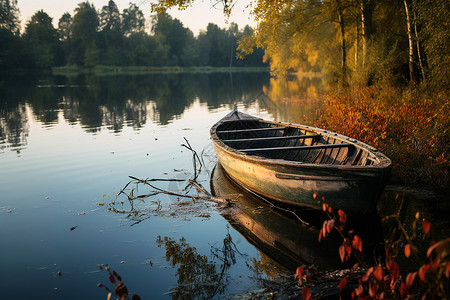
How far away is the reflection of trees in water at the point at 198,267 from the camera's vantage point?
4570 millimetres

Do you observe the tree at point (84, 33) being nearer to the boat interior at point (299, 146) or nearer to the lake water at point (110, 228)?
the lake water at point (110, 228)

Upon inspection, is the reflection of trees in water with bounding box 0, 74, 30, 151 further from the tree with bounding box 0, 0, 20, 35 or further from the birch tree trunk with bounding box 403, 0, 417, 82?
the tree with bounding box 0, 0, 20, 35

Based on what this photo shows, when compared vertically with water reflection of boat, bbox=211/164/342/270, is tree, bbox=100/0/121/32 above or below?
above

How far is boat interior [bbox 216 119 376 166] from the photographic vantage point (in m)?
7.20

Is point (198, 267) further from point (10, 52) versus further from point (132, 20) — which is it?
point (132, 20)

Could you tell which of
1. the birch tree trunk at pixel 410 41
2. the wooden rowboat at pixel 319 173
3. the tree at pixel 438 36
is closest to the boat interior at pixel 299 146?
the wooden rowboat at pixel 319 173

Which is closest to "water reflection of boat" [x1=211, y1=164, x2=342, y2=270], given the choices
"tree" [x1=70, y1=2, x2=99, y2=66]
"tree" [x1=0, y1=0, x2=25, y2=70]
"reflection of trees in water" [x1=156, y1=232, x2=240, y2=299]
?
"reflection of trees in water" [x1=156, y1=232, x2=240, y2=299]

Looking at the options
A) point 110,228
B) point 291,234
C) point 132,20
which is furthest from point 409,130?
point 132,20

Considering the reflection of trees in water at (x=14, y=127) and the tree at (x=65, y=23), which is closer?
the reflection of trees in water at (x=14, y=127)

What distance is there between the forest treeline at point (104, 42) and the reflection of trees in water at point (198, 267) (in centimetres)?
6164

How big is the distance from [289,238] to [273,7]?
42.6ft

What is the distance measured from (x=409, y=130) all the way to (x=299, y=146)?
12.8 feet

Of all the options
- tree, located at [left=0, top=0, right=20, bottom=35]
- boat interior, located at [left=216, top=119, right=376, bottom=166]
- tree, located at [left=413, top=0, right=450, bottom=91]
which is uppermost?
tree, located at [left=0, top=0, right=20, bottom=35]

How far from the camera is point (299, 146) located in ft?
24.8
